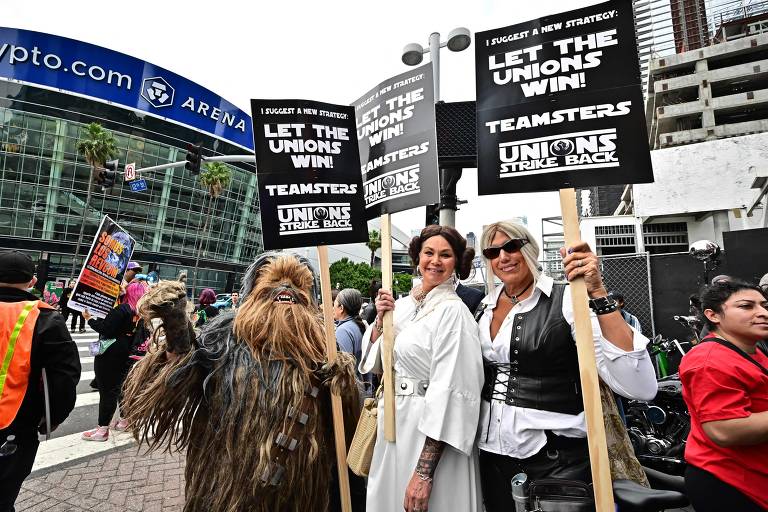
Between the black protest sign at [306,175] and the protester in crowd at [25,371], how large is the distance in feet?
4.96

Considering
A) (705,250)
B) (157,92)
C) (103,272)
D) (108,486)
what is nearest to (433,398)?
(108,486)

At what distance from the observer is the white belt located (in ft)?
7.23

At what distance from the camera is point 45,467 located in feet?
14.1

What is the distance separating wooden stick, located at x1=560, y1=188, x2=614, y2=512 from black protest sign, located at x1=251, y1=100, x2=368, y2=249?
1596mm

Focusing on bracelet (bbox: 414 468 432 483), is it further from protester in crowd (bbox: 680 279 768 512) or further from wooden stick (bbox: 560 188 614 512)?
protester in crowd (bbox: 680 279 768 512)

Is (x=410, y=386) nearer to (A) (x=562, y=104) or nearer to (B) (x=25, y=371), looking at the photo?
(A) (x=562, y=104)

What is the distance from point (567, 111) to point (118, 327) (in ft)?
18.1

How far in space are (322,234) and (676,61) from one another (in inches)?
1945

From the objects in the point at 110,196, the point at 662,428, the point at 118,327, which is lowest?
the point at 662,428

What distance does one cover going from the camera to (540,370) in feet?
6.17

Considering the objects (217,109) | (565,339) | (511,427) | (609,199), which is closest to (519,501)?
(511,427)

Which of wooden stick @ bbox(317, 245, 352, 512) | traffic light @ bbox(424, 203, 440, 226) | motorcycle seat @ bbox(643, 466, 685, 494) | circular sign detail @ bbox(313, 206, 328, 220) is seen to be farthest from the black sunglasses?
traffic light @ bbox(424, 203, 440, 226)

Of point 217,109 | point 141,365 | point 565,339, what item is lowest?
point 141,365

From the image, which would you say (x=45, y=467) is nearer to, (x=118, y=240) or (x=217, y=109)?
(x=118, y=240)
